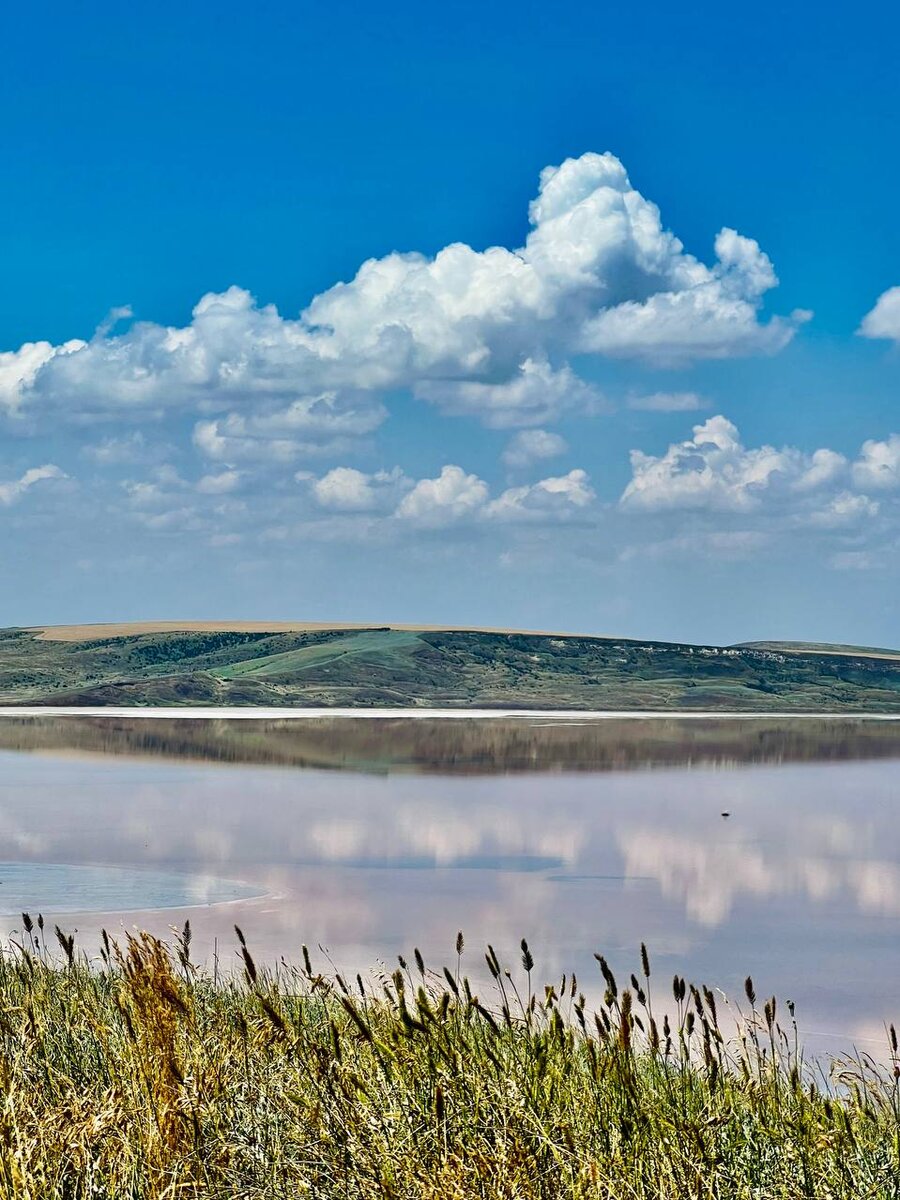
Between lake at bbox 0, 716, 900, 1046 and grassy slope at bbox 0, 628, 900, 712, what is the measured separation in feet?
158

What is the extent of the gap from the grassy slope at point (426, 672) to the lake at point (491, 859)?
4809cm

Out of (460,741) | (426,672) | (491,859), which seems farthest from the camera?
(426,672)

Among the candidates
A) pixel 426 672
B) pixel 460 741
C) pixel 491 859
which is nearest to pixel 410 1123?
pixel 491 859

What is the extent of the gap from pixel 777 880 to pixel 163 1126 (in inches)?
583

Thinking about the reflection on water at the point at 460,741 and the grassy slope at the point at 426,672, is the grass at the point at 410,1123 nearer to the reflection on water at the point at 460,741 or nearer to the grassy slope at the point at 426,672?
the reflection on water at the point at 460,741

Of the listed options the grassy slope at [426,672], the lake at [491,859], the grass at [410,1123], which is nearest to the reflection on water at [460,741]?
the lake at [491,859]

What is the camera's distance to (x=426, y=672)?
10588 cm

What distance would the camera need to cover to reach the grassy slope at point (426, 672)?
92500 millimetres

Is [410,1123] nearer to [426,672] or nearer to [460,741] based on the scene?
[460,741]

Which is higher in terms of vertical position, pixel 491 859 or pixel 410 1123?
pixel 410 1123

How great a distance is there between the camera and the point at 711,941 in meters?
15.0

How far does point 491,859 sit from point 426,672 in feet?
276

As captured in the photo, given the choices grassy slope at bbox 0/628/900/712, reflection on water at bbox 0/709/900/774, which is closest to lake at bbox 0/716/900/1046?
reflection on water at bbox 0/709/900/774

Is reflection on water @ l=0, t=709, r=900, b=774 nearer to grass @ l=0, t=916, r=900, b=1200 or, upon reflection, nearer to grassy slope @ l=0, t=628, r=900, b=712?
grassy slope @ l=0, t=628, r=900, b=712
